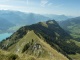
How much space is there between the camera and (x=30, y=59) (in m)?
30.2

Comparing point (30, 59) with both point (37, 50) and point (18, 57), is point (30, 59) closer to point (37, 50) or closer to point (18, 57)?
point (18, 57)

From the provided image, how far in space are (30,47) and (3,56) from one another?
155833mm

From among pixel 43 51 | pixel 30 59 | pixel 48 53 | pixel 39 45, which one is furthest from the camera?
pixel 39 45

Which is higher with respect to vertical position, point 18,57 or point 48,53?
point 18,57

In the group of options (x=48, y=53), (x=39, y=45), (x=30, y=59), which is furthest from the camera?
(x=39, y=45)

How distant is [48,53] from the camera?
14950 cm

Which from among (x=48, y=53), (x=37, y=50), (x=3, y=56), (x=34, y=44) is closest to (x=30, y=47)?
(x=34, y=44)

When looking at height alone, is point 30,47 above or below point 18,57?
below

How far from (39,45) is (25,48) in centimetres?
1850

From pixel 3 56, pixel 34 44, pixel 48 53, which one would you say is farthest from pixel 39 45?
pixel 3 56

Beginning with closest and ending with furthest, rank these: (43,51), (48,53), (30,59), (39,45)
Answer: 1. (30,59)
2. (48,53)
3. (43,51)
4. (39,45)

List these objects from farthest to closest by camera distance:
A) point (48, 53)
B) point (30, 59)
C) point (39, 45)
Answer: point (39, 45) < point (48, 53) < point (30, 59)

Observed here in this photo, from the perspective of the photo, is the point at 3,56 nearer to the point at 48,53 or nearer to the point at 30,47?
the point at 48,53

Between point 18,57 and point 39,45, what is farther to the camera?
point 39,45
